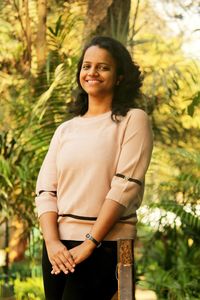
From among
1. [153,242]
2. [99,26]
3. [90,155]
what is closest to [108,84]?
[90,155]

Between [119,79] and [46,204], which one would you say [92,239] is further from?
[119,79]

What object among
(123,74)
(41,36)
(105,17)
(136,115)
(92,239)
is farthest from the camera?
(41,36)

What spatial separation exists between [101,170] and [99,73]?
36 cm

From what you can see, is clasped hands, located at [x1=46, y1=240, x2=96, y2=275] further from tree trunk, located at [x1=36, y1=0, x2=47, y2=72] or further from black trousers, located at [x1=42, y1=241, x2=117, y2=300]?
tree trunk, located at [x1=36, y1=0, x2=47, y2=72]

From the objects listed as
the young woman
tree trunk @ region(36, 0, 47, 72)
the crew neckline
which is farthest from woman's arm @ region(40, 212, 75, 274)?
tree trunk @ region(36, 0, 47, 72)

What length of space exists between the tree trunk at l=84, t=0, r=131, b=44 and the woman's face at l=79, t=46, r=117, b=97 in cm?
322

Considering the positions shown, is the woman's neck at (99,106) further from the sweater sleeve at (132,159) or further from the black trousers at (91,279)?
the black trousers at (91,279)

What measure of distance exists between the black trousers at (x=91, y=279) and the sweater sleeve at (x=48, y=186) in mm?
172

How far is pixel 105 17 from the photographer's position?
5766mm

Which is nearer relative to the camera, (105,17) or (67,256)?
(67,256)

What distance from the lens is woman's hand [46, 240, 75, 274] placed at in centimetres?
229

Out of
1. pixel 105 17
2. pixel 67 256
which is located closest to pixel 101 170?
pixel 67 256

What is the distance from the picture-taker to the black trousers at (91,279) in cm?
230

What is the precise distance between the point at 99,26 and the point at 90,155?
3.58m
